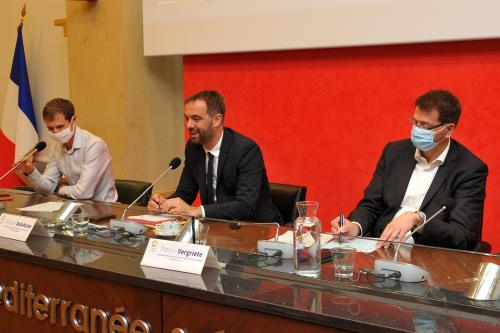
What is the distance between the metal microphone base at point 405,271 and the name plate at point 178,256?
46cm

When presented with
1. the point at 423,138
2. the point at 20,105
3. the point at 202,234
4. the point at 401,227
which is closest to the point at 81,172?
the point at 202,234

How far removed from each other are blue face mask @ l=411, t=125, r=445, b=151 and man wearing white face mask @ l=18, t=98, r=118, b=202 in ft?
5.63

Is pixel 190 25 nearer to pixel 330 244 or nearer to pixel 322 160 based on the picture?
pixel 322 160

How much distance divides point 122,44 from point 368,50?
198cm

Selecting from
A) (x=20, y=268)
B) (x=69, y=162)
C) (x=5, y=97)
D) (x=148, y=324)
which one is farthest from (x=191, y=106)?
(x=5, y=97)

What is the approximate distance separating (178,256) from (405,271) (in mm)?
623

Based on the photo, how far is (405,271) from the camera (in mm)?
1541

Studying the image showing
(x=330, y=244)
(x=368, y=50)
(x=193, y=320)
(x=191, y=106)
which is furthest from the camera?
(x=368, y=50)

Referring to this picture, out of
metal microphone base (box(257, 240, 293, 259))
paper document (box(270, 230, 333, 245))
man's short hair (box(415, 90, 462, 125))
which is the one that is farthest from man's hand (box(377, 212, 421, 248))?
man's short hair (box(415, 90, 462, 125))

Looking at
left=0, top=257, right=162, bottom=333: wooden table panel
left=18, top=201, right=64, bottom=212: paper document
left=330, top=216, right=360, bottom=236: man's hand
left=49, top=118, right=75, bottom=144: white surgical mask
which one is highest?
left=49, top=118, right=75, bottom=144: white surgical mask

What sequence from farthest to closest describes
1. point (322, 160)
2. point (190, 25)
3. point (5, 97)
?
1. point (5, 97)
2. point (190, 25)
3. point (322, 160)

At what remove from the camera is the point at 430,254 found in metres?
1.67

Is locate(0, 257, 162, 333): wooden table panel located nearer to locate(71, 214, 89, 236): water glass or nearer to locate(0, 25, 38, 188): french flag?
locate(71, 214, 89, 236): water glass

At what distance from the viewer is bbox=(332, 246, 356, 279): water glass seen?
1602mm
